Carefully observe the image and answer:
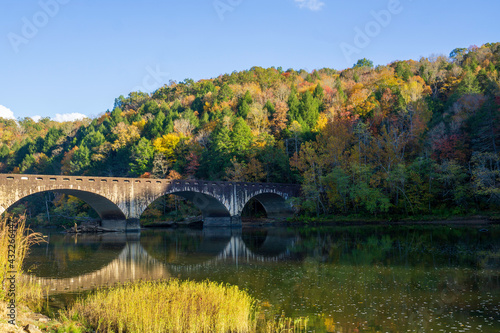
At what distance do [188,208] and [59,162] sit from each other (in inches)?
1703

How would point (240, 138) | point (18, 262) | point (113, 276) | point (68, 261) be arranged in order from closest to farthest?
point (18, 262) < point (113, 276) < point (68, 261) < point (240, 138)

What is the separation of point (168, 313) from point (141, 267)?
11615 mm

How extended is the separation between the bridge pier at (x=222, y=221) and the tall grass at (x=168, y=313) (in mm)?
45957

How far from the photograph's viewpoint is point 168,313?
33.8 feet

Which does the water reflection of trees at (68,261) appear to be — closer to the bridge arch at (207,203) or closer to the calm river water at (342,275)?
the calm river water at (342,275)

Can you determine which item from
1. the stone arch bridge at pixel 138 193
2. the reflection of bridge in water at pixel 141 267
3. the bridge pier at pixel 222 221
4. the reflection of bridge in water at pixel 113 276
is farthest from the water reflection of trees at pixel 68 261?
the bridge pier at pixel 222 221

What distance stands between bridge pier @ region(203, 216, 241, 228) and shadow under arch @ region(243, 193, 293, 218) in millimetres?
5594

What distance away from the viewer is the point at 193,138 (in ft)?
263

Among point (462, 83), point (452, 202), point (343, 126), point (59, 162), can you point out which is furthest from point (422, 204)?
point (59, 162)

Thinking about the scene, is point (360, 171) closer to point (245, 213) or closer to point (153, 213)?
point (245, 213)

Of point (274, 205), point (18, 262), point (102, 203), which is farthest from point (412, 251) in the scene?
point (274, 205)

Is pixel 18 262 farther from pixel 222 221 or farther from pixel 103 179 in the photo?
pixel 222 221

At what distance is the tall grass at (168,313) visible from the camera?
9703 mm

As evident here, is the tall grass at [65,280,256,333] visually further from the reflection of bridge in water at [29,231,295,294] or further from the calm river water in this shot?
the reflection of bridge in water at [29,231,295,294]
